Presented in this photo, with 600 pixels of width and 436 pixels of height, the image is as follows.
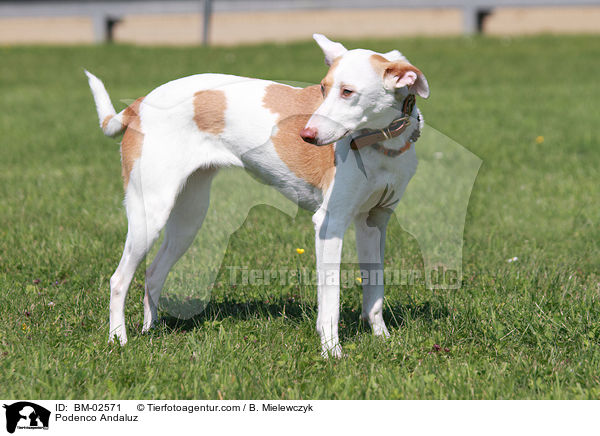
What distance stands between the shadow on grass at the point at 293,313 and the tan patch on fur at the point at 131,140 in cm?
88

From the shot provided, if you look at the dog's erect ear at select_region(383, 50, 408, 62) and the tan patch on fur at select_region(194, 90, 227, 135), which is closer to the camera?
the dog's erect ear at select_region(383, 50, 408, 62)

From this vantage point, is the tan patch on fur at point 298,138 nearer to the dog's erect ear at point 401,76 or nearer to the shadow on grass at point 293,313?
the dog's erect ear at point 401,76

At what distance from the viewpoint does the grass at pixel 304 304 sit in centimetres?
322

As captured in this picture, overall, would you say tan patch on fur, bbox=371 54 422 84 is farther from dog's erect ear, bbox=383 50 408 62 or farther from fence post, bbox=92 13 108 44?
fence post, bbox=92 13 108 44

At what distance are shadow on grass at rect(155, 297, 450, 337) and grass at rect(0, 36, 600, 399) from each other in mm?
16

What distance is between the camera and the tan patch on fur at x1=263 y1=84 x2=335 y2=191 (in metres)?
3.59

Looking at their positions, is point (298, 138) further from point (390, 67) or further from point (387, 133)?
point (390, 67)

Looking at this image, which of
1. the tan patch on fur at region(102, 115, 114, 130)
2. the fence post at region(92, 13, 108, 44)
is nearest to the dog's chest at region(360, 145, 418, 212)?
the tan patch on fur at region(102, 115, 114, 130)

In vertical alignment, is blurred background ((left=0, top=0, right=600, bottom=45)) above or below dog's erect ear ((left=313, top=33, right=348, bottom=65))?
below

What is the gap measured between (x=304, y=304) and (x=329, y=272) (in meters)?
0.82

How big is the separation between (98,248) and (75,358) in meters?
1.83
